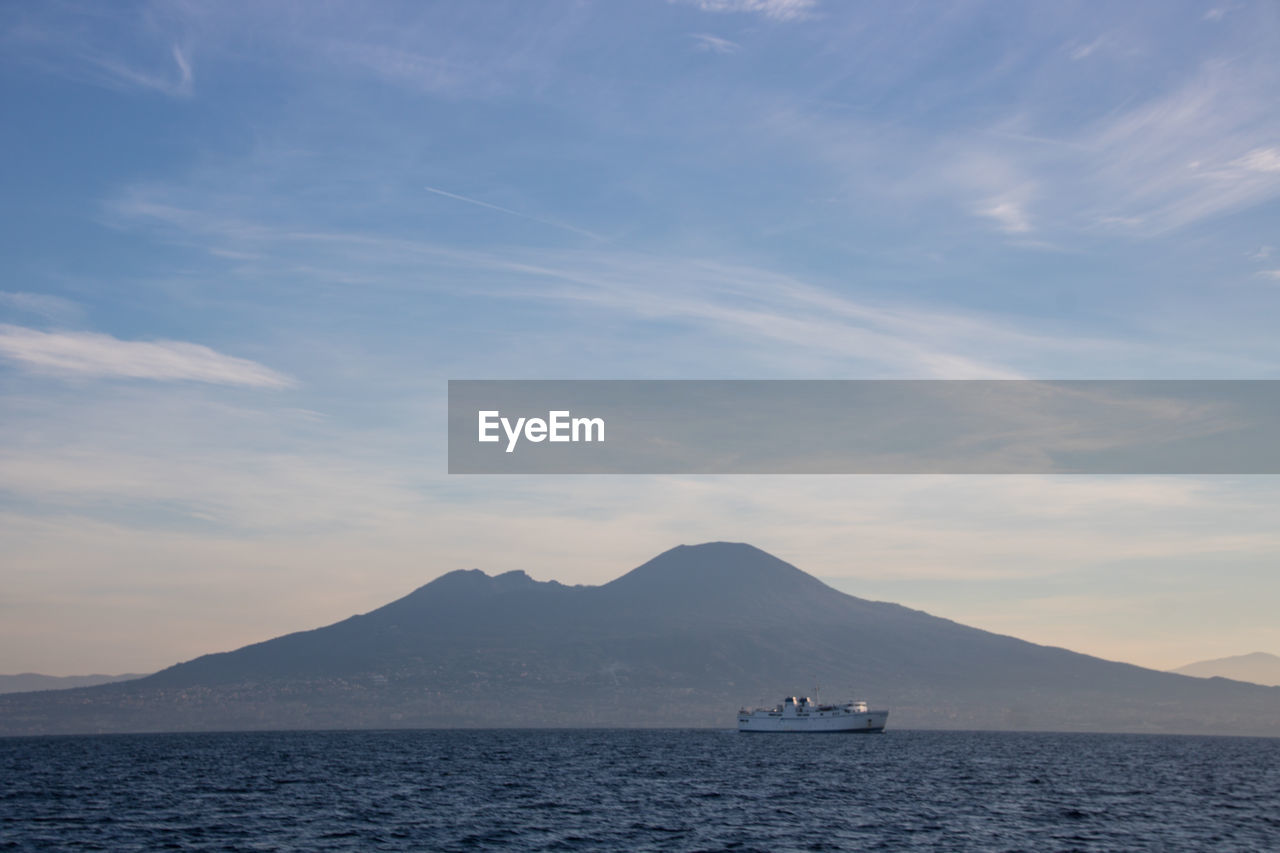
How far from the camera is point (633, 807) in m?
90.8

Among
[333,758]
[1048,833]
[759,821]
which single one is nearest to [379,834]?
[759,821]

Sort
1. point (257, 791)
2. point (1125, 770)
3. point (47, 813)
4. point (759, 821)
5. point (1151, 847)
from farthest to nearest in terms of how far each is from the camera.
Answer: point (1125, 770), point (257, 791), point (47, 813), point (759, 821), point (1151, 847)

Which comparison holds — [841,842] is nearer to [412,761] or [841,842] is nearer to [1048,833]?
[1048,833]

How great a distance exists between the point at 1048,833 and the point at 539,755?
125534 millimetres

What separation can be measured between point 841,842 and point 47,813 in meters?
65.1

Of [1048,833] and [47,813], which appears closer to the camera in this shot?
[1048,833]

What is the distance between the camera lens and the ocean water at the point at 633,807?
7150cm

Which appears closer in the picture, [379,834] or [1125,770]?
[379,834]

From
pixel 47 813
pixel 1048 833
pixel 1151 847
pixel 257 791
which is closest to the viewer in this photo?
pixel 1151 847

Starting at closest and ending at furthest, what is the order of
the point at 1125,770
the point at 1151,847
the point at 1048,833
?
the point at 1151,847 → the point at 1048,833 → the point at 1125,770

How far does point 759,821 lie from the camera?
266 ft

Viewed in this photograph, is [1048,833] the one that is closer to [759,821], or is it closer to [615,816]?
[759,821]

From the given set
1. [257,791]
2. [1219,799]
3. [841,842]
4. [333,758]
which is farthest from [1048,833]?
[333,758]

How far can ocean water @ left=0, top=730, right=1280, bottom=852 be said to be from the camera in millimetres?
71500
